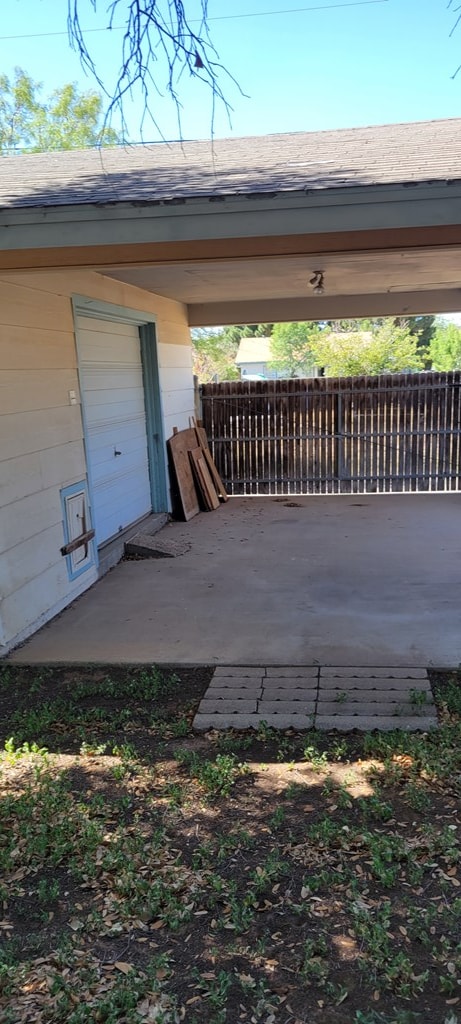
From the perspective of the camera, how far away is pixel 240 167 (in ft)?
15.2

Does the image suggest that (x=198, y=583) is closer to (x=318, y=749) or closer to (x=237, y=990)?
(x=318, y=749)

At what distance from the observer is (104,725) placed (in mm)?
3570

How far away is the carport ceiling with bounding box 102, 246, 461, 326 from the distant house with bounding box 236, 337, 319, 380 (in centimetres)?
3103

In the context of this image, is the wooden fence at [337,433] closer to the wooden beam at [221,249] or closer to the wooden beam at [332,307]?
the wooden beam at [332,307]

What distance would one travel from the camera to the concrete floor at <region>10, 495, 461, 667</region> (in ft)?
14.5

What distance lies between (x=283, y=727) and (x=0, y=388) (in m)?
2.78

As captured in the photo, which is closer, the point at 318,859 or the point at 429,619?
the point at 318,859

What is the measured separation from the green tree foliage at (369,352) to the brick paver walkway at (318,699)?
19645 millimetres

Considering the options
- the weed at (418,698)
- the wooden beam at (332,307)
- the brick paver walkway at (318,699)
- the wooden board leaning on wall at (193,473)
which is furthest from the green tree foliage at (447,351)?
the weed at (418,698)

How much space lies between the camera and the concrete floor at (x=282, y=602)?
443cm

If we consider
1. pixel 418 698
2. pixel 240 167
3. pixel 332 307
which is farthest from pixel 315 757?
pixel 332 307

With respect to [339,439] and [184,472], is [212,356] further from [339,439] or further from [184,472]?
[184,472]

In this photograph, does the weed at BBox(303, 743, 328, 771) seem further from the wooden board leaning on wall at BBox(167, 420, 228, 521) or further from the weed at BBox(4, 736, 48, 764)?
the wooden board leaning on wall at BBox(167, 420, 228, 521)

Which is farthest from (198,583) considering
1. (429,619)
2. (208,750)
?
(208,750)
